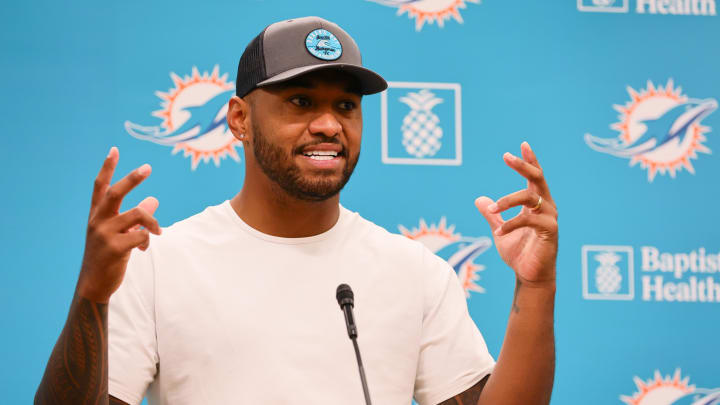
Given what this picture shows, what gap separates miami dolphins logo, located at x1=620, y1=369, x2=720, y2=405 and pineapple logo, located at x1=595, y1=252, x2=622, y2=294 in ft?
0.91

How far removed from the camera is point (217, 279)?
61.6 inches

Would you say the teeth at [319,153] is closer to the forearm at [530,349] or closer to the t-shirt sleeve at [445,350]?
the t-shirt sleeve at [445,350]

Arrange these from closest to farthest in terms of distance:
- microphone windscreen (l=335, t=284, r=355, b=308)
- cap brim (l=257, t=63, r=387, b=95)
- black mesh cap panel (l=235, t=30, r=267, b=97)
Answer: microphone windscreen (l=335, t=284, r=355, b=308) < cap brim (l=257, t=63, r=387, b=95) < black mesh cap panel (l=235, t=30, r=267, b=97)

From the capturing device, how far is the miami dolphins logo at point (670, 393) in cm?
229

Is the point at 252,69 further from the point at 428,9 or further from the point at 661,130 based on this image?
the point at 661,130

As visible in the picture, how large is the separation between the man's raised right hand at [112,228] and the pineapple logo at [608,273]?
1.47 meters

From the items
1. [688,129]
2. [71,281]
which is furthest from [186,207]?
[688,129]

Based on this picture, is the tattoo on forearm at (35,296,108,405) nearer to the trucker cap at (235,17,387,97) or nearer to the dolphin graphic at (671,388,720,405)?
the trucker cap at (235,17,387,97)

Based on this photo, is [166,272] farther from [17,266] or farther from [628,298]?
[628,298]

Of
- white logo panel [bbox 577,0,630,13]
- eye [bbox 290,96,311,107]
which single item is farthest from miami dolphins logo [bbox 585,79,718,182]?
eye [bbox 290,96,311,107]

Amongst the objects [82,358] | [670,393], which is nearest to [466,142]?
[670,393]

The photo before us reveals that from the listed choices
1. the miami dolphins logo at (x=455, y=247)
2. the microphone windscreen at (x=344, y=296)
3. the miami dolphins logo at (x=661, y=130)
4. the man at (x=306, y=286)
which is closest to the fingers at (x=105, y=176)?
the man at (x=306, y=286)

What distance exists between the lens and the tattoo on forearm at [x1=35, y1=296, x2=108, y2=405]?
126 cm

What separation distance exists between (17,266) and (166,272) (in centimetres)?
73
